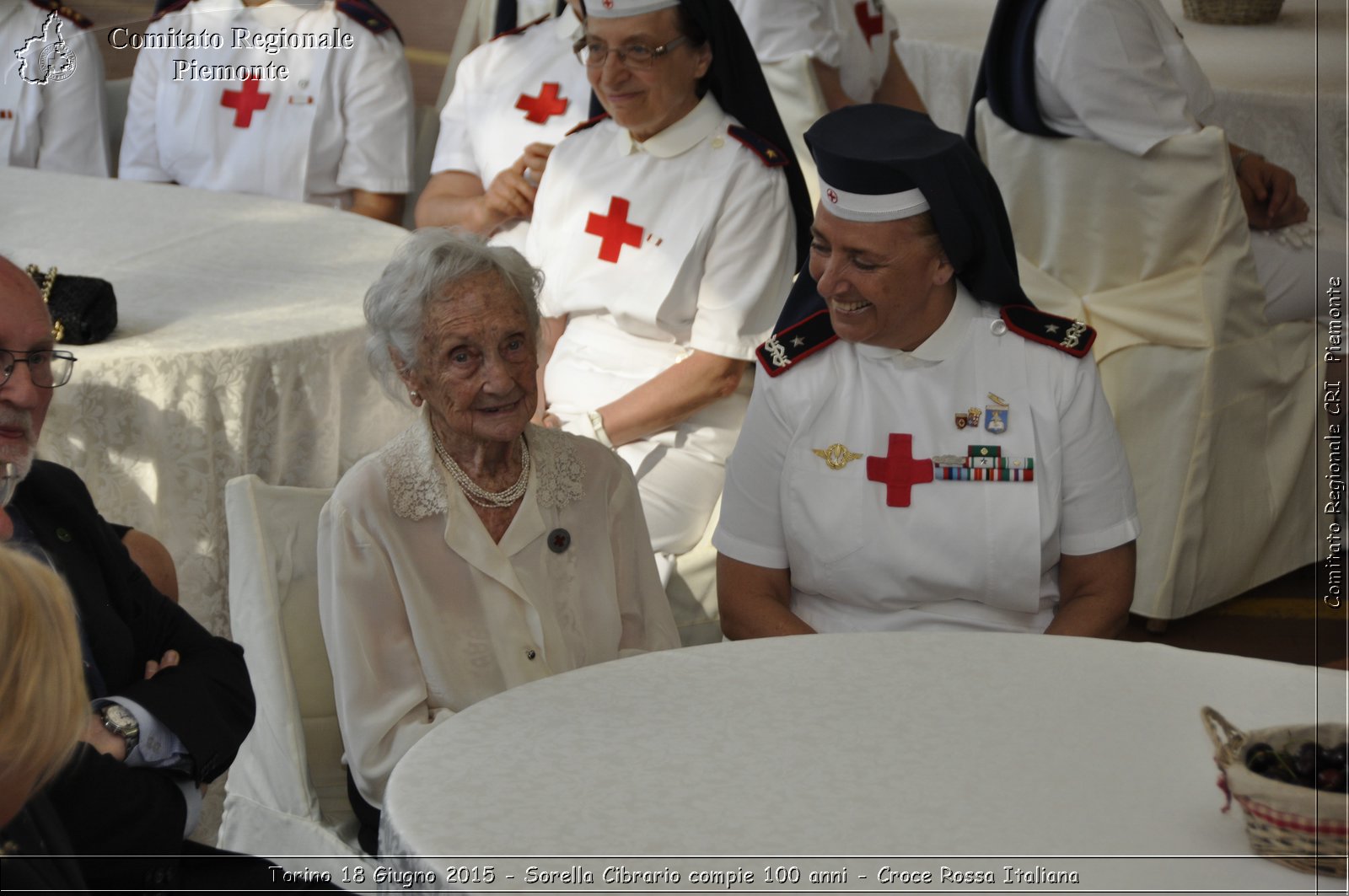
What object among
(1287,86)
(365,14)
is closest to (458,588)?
(365,14)

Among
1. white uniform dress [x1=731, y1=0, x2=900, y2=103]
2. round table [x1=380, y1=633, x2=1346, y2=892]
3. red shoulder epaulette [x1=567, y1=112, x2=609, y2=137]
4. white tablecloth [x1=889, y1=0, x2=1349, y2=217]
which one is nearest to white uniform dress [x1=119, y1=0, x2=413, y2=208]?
white uniform dress [x1=731, y1=0, x2=900, y2=103]

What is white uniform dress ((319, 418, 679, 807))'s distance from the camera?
218 centimetres

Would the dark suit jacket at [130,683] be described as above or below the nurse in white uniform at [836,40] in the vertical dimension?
below

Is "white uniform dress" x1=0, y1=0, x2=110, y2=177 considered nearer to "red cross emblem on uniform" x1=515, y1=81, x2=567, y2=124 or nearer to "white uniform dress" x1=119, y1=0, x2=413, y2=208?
"white uniform dress" x1=119, y1=0, x2=413, y2=208

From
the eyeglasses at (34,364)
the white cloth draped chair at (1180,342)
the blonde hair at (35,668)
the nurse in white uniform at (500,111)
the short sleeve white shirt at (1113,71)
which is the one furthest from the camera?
the nurse in white uniform at (500,111)

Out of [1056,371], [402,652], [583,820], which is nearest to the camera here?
[583,820]

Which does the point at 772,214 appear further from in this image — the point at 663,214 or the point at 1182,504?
the point at 1182,504

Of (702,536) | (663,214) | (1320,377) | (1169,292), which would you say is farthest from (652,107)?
(1320,377)

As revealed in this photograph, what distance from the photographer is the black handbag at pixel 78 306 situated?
313 cm

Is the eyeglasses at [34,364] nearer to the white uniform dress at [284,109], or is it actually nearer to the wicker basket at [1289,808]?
the wicker basket at [1289,808]

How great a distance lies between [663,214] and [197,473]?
3.92ft

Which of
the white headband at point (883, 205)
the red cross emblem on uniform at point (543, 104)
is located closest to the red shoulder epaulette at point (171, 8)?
the red cross emblem on uniform at point (543, 104)

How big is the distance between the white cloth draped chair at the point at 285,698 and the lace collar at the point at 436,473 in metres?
0.14

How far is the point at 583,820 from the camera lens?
151 centimetres
